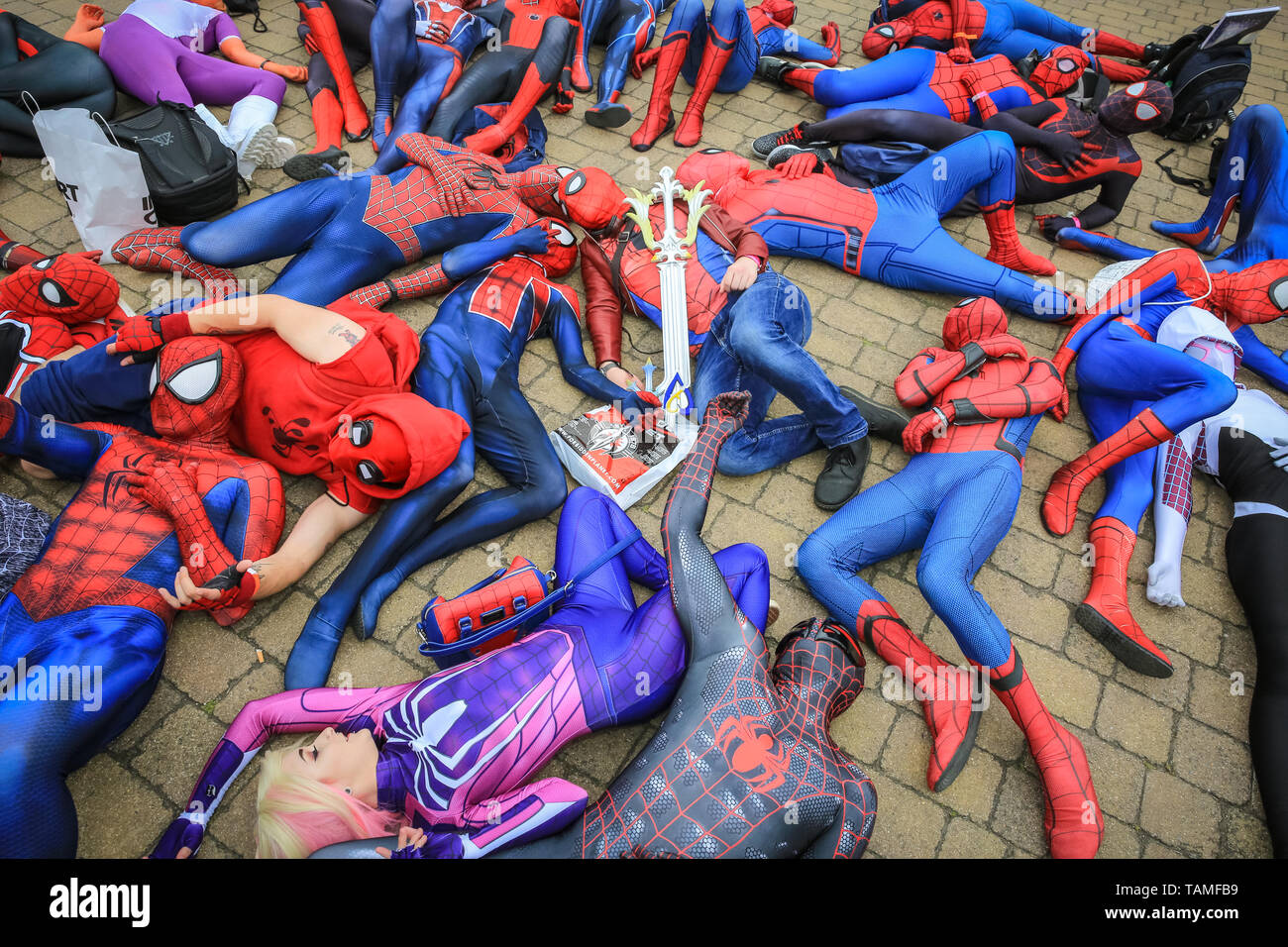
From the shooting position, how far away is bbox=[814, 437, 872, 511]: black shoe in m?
3.78

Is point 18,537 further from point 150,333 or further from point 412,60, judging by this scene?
point 412,60

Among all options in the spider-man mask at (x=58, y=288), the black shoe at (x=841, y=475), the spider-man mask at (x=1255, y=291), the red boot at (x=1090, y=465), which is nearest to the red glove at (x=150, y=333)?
the spider-man mask at (x=58, y=288)

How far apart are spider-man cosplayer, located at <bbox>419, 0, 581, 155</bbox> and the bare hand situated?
2230 mm

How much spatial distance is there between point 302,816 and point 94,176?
3.95m

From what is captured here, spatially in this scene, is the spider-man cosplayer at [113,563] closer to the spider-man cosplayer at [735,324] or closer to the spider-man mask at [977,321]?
the spider-man cosplayer at [735,324]

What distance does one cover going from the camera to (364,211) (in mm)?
4082

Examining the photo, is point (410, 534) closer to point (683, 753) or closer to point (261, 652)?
point (261, 652)

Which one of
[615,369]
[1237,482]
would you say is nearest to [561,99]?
[615,369]

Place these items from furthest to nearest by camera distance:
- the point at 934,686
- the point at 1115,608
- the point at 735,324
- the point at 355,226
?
1. the point at 355,226
2. the point at 735,324
3. the point at 1115,608
4. the point at 934,686

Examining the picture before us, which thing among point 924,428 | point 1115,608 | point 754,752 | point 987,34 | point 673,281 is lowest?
point 1115,608

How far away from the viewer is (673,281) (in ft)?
12.1

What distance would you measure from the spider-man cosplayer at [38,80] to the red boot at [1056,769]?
6366 millimetres

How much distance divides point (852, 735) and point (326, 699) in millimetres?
2134

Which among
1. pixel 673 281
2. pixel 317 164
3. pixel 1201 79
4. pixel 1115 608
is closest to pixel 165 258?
pixel 317 164
